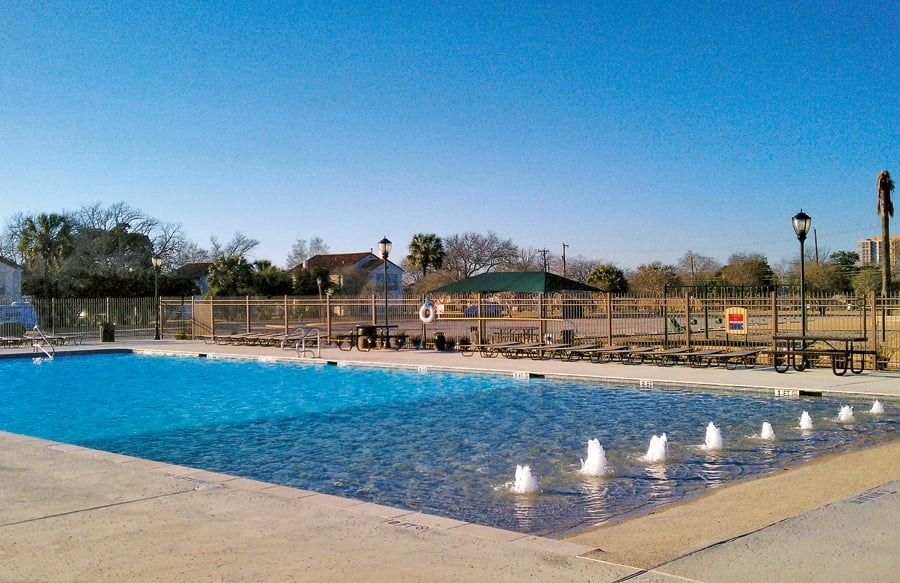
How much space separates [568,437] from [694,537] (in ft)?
18.5

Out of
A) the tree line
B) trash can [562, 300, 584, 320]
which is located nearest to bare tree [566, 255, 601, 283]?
the tree line

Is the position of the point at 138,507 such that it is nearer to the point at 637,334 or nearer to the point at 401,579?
the point at 401,579

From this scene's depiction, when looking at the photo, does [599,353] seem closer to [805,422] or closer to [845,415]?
[845,415]

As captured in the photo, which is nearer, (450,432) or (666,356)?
(450,432)

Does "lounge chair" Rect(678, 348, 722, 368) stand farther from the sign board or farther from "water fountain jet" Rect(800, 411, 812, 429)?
"water fountain jet" Rect(800, 411, 812, 429)

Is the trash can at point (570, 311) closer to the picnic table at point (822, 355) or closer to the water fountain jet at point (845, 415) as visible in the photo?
the picnic table at point (822, 355)

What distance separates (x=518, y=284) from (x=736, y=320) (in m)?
8.00

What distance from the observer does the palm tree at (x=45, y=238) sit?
62094 mm

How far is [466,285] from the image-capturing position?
27.9 m

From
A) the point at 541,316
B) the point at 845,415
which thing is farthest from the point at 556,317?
the point at 845,415

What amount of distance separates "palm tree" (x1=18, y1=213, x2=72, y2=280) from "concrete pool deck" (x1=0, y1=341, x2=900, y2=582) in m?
59.7

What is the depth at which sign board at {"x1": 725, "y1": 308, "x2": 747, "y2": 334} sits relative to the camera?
20625mm

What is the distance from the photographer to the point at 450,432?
39.6ft

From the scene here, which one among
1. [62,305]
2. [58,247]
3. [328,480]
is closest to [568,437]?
[328,480]
